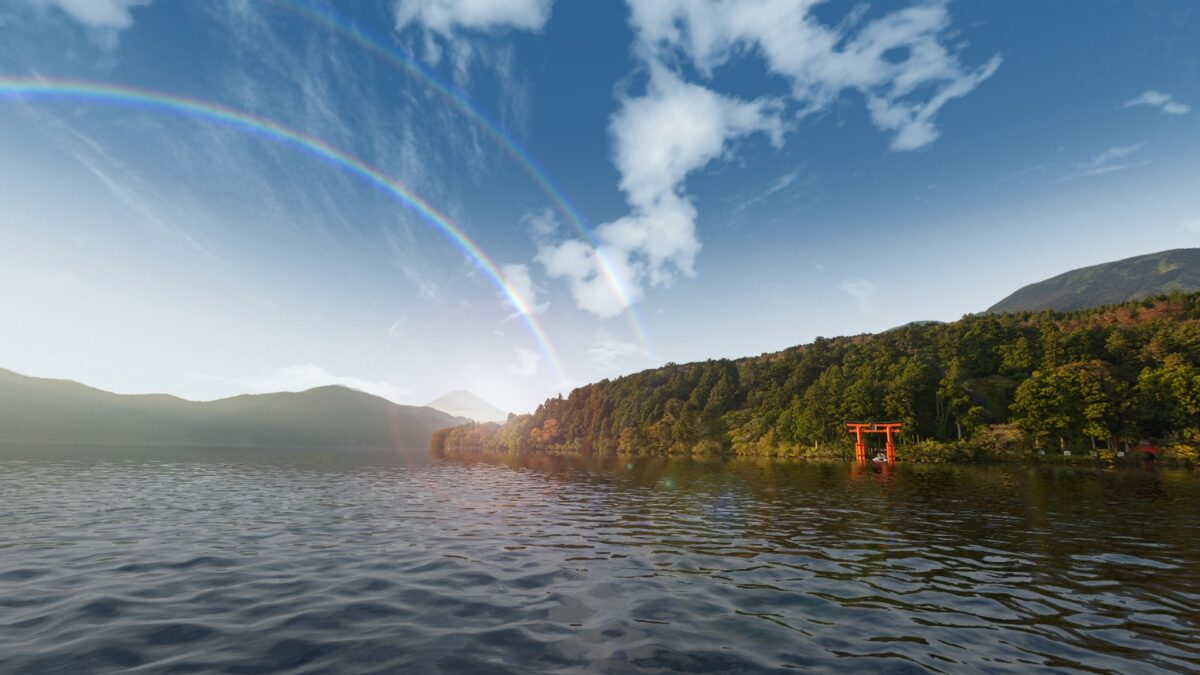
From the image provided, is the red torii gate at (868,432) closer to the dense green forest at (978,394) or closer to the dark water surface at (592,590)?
the dense green forest at (978,394)

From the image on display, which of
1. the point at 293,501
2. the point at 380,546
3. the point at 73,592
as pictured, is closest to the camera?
the point at 73,592

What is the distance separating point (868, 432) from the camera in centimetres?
10100

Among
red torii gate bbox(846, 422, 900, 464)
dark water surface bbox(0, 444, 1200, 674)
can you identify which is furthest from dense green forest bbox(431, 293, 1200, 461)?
dark water surface bbox(0, 444, 1200, 674)

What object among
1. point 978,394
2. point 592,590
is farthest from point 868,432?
point 592,590

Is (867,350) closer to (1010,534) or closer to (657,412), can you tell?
(657,412)

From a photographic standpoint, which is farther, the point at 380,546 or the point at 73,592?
the point at 380,546

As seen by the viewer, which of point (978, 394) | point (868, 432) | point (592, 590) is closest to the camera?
point (592, 590)

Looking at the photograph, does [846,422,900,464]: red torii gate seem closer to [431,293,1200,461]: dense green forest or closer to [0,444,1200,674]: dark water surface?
[431,293,1200,461]: dense green forest

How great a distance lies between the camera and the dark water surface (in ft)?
29.0

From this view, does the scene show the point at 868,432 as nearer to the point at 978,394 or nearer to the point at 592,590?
the point at 978,394

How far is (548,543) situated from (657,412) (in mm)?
162067

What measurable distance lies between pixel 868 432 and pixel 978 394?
31214mm

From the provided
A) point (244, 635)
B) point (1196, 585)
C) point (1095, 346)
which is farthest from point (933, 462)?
point (244, 635)

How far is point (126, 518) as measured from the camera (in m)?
23.7
